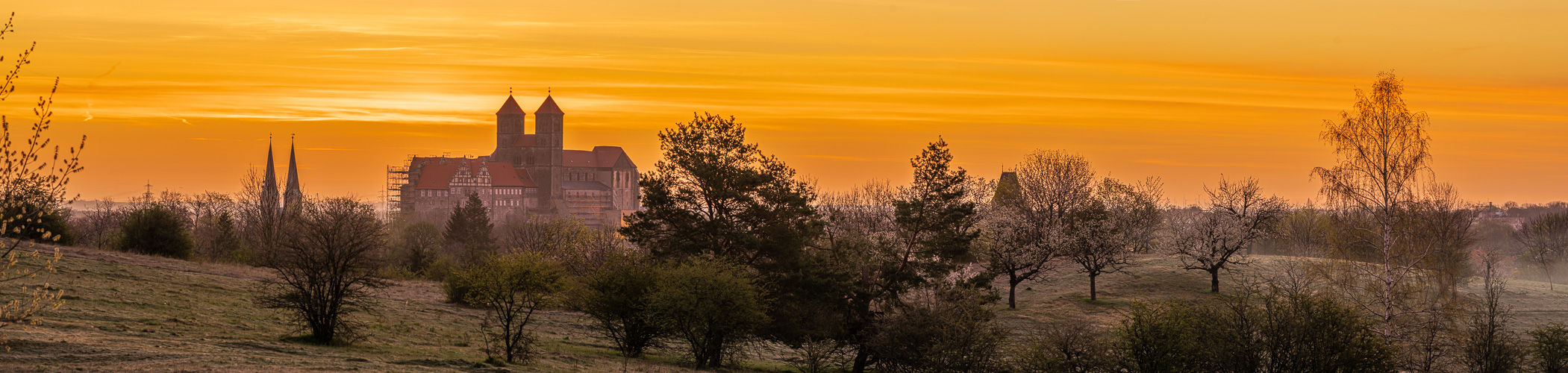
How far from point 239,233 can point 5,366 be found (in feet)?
260

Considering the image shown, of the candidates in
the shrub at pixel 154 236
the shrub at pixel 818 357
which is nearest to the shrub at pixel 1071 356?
the shrub at pixel 818 357

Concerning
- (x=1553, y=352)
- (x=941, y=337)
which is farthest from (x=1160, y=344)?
(x=1553, y=352)

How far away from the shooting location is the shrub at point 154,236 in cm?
5678

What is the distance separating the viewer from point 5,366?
18703 mm

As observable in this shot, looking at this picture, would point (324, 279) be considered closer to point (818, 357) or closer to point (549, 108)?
point (818, 357)

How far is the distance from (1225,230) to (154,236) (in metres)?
64.9

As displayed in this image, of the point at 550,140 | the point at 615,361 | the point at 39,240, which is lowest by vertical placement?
the point at 615,361

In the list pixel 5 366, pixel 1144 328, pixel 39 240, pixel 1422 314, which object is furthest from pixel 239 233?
pixel 1422 314

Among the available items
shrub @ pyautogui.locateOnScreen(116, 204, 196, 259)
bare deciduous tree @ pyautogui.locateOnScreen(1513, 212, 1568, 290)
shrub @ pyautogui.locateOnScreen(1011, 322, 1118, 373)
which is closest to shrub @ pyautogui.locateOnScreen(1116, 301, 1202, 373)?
shrub @ pyautogui.locateOnScreen(1011, 322, 1118, 373)

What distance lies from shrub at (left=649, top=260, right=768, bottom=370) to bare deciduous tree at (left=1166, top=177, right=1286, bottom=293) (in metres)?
37.2

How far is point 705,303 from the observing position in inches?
1257

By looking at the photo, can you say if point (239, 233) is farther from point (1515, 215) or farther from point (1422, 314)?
point (1515, 215)

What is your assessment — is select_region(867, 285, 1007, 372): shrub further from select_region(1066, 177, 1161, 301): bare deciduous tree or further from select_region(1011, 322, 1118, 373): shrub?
select_region(1066, 177, 1161, 301): bare deciduous tree

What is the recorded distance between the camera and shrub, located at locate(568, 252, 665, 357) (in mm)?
33375
